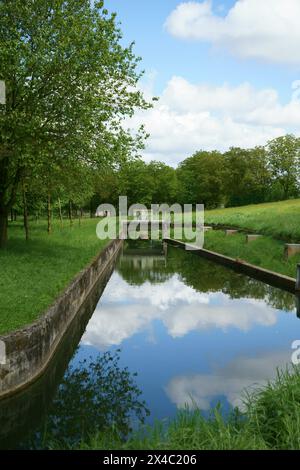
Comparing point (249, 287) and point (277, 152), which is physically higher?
point (277, 152)

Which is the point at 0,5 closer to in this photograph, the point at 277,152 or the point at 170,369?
the point at 170,369

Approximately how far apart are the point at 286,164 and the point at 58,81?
243 ft

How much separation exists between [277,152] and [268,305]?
250 feet

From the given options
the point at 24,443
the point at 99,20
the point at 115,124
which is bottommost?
the point at 24,443

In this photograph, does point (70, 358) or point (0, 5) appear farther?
point (0, 5)

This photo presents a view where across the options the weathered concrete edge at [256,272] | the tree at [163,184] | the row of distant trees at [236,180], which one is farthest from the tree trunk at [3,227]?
the tree at [163,184]

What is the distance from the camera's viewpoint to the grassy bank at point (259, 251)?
809 inches

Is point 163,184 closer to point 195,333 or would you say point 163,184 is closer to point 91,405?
point 195,333

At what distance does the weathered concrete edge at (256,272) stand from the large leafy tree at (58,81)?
26.1ft

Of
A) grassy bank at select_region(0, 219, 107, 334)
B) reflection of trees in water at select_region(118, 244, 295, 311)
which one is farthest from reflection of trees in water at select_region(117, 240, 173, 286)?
grassy bank at select_region(0, 219, 107, 334)

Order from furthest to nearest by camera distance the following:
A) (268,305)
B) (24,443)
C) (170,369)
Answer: (268,305)
(170,369)
(24,443)

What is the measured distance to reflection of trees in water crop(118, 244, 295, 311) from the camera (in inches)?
682

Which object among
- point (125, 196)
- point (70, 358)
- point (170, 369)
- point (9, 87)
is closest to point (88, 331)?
point (70, 358)

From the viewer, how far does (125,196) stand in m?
91.0
